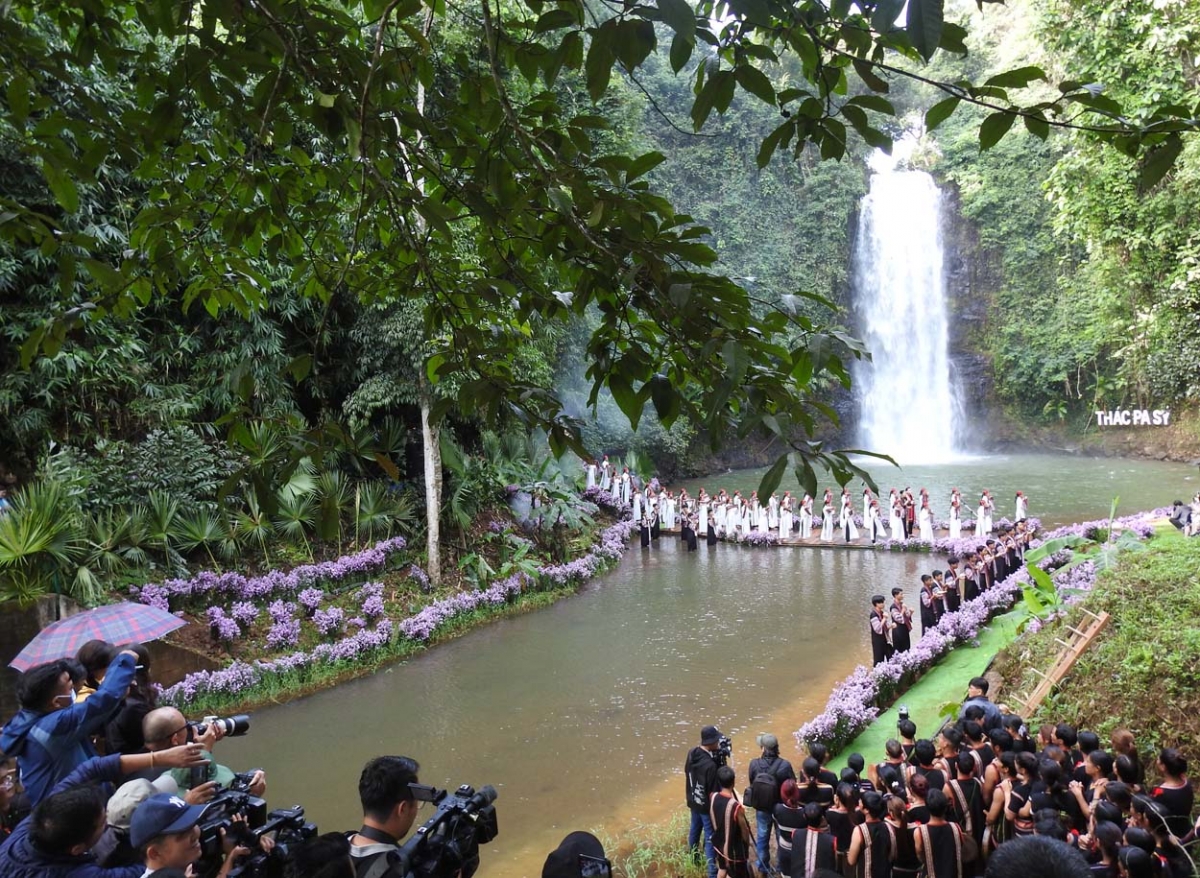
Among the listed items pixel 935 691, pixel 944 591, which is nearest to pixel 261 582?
pixel 935 691

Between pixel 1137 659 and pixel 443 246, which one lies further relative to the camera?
pixel 1137 659

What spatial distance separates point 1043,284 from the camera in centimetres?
2856

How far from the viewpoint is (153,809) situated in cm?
235

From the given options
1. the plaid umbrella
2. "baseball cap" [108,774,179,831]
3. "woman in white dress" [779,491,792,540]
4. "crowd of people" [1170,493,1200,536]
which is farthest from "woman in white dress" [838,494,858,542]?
"baseball cap" [108,774,179,831]

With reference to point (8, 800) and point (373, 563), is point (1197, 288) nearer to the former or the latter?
point (373, 563)

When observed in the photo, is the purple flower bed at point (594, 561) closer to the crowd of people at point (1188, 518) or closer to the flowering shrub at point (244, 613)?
the flowering shrub at point (244, 613)

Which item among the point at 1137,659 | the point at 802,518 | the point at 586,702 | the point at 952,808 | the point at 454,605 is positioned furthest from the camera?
the point at 802,518

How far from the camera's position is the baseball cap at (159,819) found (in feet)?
7.64

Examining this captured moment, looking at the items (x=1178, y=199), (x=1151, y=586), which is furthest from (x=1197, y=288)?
(x=1151, y=586)

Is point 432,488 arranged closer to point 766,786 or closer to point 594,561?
point 594,561

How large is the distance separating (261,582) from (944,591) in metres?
9.08

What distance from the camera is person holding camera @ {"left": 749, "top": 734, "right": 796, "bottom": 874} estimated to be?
4.56 meters

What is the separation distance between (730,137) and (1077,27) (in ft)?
55.1

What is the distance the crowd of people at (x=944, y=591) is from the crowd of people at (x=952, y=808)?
345 cm
